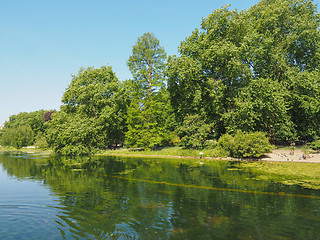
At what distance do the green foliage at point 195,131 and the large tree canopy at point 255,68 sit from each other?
5.43ft

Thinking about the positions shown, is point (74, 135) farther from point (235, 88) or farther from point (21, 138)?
point (21, 138)

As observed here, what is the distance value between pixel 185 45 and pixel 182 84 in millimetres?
5752

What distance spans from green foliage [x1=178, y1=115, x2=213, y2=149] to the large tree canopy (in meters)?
1.65

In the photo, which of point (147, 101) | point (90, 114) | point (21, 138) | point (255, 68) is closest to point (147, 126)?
point (147, 101)

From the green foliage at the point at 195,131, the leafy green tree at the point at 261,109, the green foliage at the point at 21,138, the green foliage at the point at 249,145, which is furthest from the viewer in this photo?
the green foliage at the point at 21,138

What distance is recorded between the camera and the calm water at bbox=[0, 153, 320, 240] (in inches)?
229

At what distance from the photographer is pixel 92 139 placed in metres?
34.5

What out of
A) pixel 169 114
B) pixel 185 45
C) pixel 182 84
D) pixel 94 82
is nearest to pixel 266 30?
pixel 185 45

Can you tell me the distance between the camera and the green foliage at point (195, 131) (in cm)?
2798

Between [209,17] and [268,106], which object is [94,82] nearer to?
[209,17]

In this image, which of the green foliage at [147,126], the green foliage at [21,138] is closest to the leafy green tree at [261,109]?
the green foliage at [147,126]

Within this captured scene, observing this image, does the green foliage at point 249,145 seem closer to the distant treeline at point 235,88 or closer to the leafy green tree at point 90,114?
the distant treeline at point 235,88

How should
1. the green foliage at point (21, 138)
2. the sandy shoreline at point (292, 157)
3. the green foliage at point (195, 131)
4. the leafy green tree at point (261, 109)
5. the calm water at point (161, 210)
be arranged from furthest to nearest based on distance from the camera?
1. the green foliage at point (21, 138)
2. the green foliage at point (195, 131)
3. the leafy green tree at point (261, 109)
4. the sandy shoreline at point (292, 157)
5. the calm water at point (161, 210)

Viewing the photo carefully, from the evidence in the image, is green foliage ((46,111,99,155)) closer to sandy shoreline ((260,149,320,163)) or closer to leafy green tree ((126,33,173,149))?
leafy green tree ((126,33,173,149))
